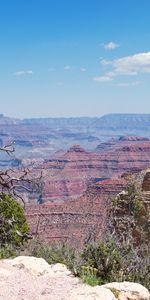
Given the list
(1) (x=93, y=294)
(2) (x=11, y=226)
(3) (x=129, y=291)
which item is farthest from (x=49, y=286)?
(2) (x=11, y=226)

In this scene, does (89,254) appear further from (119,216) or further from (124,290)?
(119,216)

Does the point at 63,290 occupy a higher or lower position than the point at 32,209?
higher

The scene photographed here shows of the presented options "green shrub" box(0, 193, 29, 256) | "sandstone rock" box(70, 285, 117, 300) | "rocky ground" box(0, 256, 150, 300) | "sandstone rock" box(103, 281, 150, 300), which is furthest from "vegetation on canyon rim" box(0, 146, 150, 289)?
"sandstone rock" box(70, 285, 117, 300)

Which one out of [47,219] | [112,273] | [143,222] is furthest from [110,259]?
[47,219]

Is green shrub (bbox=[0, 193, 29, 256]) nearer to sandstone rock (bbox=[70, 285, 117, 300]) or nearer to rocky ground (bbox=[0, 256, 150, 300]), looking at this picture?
rocky ground (bbox=[0, 256, 150, 300])

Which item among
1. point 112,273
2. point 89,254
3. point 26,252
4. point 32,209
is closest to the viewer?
point 112,273

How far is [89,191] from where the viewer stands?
129125 millimetres

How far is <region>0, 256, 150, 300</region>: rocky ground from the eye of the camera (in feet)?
52.0

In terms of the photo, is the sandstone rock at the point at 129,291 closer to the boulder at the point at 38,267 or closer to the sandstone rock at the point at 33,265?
the boulder at the point at 38,267

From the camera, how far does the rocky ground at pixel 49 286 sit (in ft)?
52.0

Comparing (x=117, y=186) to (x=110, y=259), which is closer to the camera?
(x=110, y=259)

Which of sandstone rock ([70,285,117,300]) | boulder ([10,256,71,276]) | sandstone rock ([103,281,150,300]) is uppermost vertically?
boulder ([10,256,71,276])

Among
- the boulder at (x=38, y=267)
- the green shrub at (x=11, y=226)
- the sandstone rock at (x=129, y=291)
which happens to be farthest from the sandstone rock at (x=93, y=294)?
the green shrub at (x=11, y=226)

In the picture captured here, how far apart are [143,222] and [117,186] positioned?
95.4 meters
